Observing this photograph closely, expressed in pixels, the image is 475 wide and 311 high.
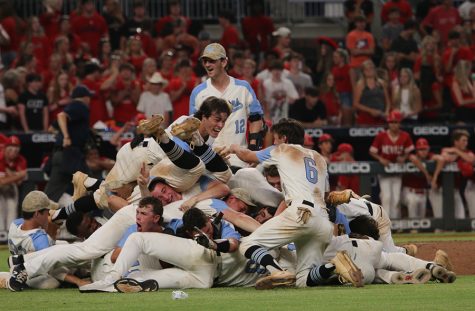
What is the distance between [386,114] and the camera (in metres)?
21.5

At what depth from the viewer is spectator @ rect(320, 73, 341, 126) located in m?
22.0

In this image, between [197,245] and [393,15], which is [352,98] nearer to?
[393,15]

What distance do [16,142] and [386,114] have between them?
6.14 metres

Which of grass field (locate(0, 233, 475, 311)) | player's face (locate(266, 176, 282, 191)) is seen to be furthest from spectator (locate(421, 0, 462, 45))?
grass field (locate(0, 233, 475, 311))

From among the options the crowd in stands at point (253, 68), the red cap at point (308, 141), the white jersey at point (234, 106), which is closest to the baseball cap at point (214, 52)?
the white jersey at point (234, 106)

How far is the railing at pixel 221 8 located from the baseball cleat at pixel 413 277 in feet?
46.7

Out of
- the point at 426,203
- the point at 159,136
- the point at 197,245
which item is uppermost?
the point at 159,136

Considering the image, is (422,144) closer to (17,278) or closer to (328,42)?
(328,42)

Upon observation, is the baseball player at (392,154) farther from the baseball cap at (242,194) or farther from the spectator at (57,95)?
the baseball cap at (242,194)

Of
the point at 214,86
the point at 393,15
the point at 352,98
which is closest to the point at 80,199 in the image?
the point at 214,86

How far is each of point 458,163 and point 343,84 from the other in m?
2.77

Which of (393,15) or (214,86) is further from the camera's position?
(393,15)

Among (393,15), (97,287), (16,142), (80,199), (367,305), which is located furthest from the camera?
(393,15)

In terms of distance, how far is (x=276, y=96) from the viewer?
2127cm
